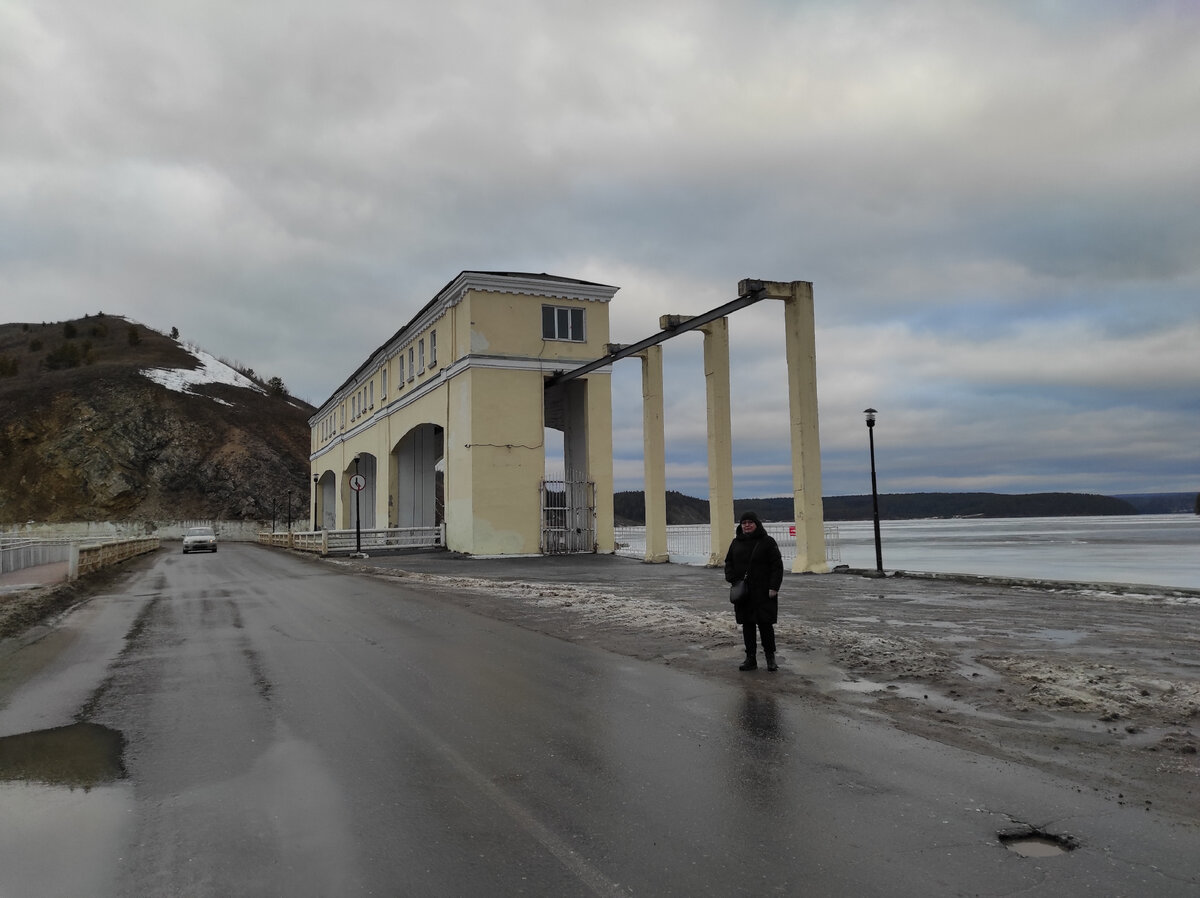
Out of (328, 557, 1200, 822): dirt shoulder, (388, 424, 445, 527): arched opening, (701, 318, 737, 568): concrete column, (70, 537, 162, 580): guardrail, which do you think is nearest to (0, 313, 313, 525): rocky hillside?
(70, 537, 162, 580): guardrail

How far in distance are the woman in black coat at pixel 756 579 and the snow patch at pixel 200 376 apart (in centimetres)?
10970

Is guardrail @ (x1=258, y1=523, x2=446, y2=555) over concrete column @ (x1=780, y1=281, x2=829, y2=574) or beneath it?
beneath

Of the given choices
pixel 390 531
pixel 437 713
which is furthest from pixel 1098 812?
pixel 390 531

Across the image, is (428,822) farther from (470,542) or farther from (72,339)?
(72,339)

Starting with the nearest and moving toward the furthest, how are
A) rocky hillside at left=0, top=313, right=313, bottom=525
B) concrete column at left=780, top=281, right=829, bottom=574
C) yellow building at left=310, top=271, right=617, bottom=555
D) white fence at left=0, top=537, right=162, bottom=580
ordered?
concrete column at left=780, top=281, right=829, bottom=574 < white fence at left=0, top=537, right=162, bottom=580 < yellow building at left=310, top=271, right=617, bottom=555 < rocky hillside at left=0, top=313, right=313, bottom=525

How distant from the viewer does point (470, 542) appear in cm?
3011

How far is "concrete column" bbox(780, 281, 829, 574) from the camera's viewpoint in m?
19.6

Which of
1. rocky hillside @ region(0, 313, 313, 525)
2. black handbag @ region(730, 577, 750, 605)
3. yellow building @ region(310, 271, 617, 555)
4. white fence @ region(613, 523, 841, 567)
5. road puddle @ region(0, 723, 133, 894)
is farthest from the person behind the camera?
rocky hillside @ region(0, 313, 313, 525)

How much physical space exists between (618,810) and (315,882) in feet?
5.31

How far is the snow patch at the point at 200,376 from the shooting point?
104 metres

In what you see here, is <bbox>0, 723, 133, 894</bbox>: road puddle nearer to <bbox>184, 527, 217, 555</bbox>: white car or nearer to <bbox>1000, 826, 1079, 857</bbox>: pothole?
<bbox>1000, 826, 1079, 857</bbox>: pothole

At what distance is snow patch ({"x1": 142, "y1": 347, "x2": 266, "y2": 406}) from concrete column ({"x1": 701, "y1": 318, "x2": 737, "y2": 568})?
3871 inches

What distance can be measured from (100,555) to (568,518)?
1736 centimetres

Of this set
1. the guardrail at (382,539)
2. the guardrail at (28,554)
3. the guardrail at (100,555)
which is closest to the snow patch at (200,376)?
the guardrail at (100,555)
